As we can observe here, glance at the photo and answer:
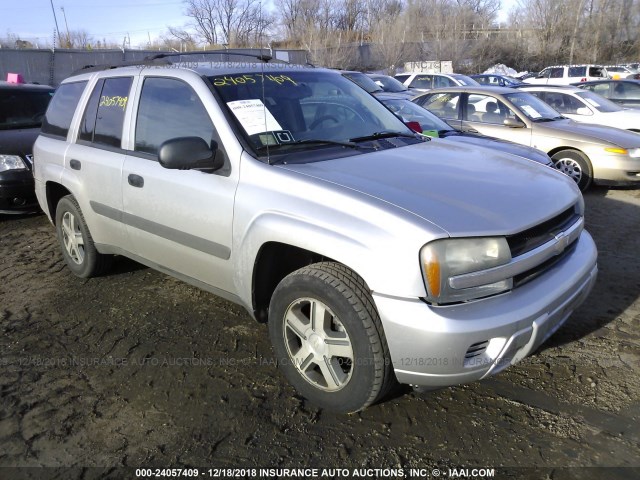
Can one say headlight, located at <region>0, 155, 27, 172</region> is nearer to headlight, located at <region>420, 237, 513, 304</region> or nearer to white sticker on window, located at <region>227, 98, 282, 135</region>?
white sticker on window, located at <region>227, 98, 282, 135</region>

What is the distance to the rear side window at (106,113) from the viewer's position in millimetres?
3830

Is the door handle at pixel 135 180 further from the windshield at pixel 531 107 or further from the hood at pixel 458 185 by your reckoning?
the windshield at pixel 531 107

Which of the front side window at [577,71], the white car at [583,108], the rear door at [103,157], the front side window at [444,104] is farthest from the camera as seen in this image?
the front side window at [577,71]

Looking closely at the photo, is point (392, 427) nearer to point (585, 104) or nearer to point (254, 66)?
point (254, 66)

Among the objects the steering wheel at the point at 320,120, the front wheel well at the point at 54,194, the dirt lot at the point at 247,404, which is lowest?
the dirt lot at the point at 247,404

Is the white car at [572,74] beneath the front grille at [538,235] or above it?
above

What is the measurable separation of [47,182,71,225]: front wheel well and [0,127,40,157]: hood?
2.04 metres

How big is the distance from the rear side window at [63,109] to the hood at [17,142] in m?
1.83

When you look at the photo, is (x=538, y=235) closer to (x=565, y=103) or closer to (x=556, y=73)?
(x=565, y=103)

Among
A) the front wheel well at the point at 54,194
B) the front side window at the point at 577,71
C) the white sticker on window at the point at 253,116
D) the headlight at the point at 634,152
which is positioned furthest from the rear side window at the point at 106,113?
the front side window at the point at 577,71

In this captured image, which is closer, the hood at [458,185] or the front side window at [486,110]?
the hood at [458,185]

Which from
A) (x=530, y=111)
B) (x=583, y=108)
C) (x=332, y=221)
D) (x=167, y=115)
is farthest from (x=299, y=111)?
(x=583, y=108)

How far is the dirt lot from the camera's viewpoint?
2.50m

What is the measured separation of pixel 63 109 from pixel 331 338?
3.42 meters
